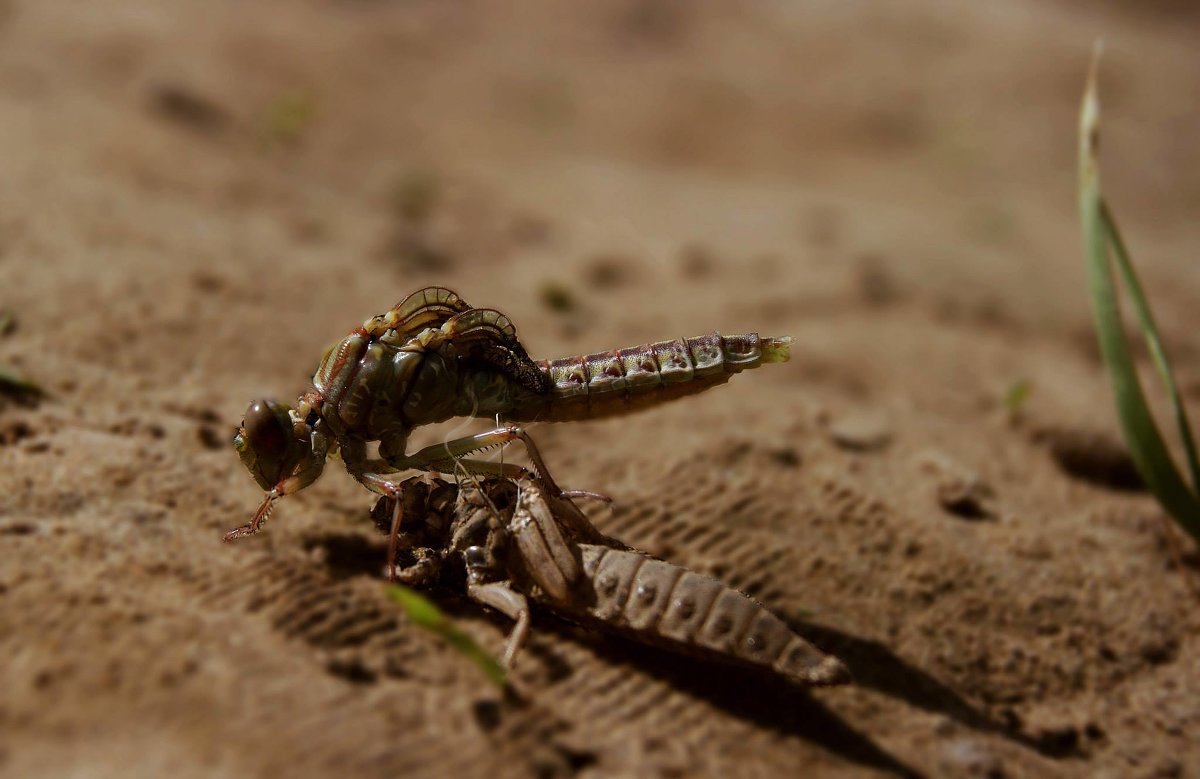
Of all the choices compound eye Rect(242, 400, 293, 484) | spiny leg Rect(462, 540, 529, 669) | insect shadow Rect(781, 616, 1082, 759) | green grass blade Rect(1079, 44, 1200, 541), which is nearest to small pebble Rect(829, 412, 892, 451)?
green grass blade Rect(1079, 44, 1200, 541)

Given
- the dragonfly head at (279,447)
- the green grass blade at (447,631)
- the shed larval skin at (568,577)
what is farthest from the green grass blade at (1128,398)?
the dragonfly head at (279,447)

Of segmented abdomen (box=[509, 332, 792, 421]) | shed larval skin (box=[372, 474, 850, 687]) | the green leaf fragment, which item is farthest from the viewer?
the green leaf fragment

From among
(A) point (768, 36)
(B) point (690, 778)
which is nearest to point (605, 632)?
(B) point (690, 778)

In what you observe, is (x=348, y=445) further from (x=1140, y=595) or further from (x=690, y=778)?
(x=1140, y=595)

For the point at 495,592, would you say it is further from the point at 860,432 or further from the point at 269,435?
the point at 860,432

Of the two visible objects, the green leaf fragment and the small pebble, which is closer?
the small pebble

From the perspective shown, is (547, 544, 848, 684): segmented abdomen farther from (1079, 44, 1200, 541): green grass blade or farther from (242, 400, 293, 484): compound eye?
(1079, 44, 1200, 541): green grass blade

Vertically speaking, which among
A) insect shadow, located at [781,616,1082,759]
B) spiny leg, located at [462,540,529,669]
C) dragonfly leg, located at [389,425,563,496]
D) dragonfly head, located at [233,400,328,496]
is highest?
dragonfly head, located at [233,400,328,496]
